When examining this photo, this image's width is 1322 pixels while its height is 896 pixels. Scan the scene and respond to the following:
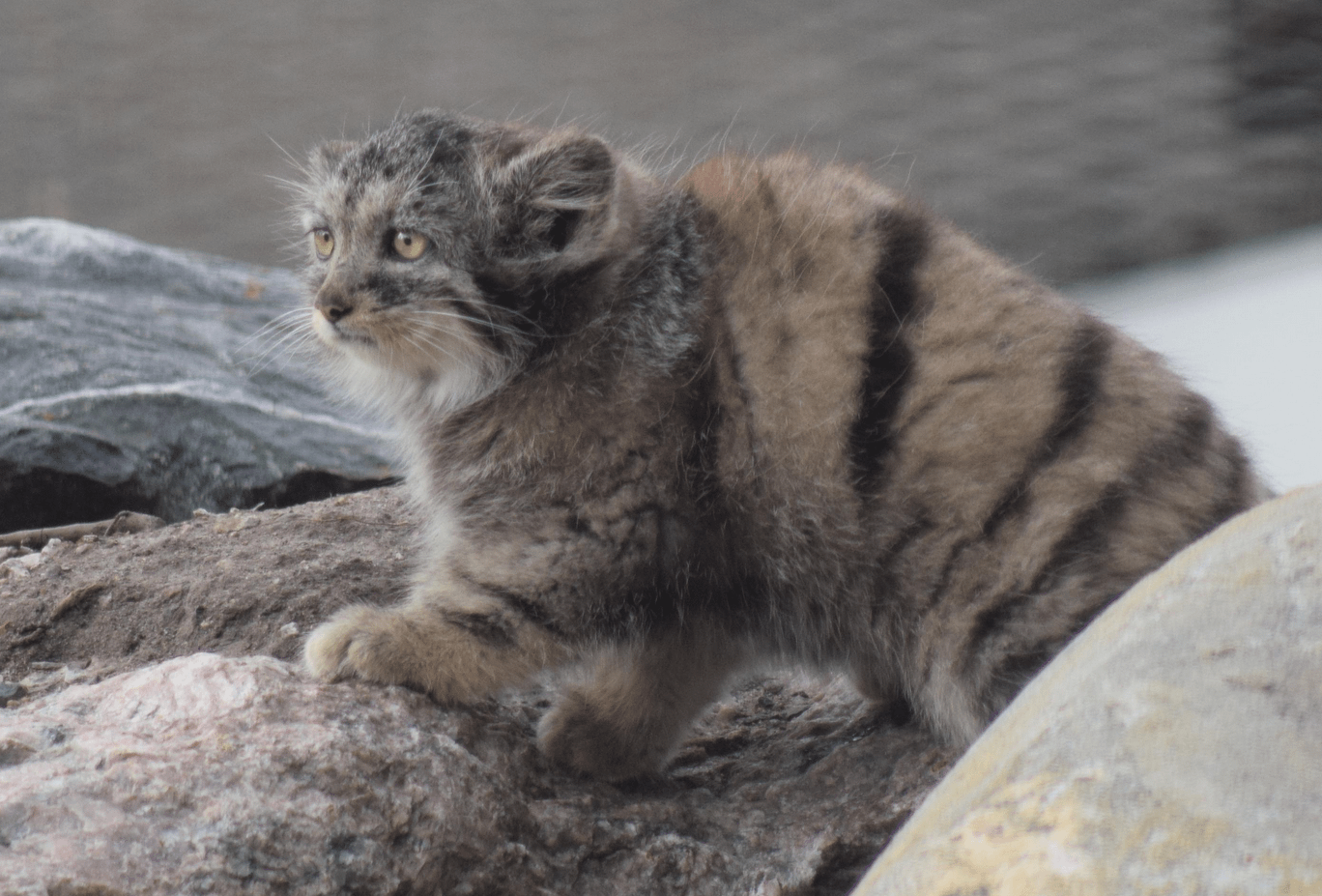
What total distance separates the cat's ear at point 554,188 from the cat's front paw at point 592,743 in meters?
1.03

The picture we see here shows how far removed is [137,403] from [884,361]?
9.13ft

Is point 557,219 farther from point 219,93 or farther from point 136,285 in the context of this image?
point 219,93

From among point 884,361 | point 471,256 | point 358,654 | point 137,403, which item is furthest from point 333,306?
point 137,403

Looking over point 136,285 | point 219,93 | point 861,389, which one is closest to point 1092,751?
point 861,389

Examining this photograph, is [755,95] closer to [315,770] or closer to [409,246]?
[409,246]

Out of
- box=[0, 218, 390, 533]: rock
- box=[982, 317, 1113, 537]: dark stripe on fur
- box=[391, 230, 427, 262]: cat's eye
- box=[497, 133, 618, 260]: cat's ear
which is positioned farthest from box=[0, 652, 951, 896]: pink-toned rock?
box=[0, 218, 390, 533]: rock

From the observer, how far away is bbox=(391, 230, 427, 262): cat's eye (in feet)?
9.57

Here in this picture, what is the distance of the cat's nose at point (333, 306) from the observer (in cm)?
288

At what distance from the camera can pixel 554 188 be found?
292 cm

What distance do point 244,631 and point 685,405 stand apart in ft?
3.75

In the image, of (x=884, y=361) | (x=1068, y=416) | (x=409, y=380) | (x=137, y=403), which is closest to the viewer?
(x=1068, y=416)

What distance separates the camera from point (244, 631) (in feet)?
9.77

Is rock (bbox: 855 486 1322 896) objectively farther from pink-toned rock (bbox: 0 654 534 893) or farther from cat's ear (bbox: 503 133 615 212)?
cat's ear (bbox: 503 133 615 212)

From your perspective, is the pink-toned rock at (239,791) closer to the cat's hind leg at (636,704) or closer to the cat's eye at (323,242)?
the cat's hind leg at (636,704)
